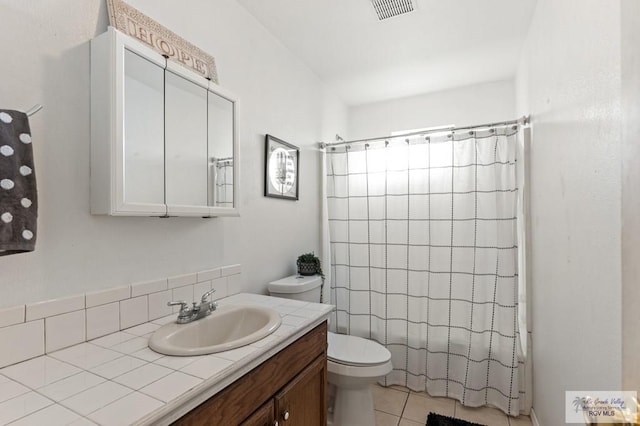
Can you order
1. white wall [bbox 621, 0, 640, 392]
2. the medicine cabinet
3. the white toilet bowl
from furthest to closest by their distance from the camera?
the white toilet bowl
the medicine cabinet
white wall [bbox 621, 0, 640, 392]

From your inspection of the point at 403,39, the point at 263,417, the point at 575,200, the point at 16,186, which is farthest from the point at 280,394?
the point at 403,39

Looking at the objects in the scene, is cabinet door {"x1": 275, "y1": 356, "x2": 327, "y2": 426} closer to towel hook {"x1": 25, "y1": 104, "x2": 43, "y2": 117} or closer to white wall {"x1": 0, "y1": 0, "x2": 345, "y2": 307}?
white wall {"x1": 0, "y1": 0, "x2": 345, "y2": 307}

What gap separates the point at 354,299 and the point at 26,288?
1.99 m

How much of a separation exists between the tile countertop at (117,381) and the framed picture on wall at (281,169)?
1120mm

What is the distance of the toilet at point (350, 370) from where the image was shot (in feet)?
5.63

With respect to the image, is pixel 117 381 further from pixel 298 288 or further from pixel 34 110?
pixel 298 288

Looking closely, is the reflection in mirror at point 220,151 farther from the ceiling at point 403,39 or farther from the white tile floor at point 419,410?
the white tile floor at point 419,410

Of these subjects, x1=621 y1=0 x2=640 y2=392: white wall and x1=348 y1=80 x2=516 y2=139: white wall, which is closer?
x1=621 y1=0 x2=640 y2=392: white wall

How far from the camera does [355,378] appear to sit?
1.71m

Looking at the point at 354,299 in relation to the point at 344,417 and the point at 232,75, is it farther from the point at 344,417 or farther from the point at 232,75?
the point at 232,75

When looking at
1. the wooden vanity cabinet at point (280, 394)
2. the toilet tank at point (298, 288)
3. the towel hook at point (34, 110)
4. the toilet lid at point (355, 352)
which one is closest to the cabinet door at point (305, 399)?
the wooden vanity cabinet at point (280, 394)

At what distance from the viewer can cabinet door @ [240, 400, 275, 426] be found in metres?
0.96

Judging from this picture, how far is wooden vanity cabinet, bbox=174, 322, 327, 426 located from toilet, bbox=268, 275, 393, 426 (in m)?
0.31

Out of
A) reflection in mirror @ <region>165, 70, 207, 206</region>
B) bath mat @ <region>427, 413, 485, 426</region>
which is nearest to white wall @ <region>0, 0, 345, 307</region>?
reflection in mirror @ <region>165, 70, 207, 206</region>
